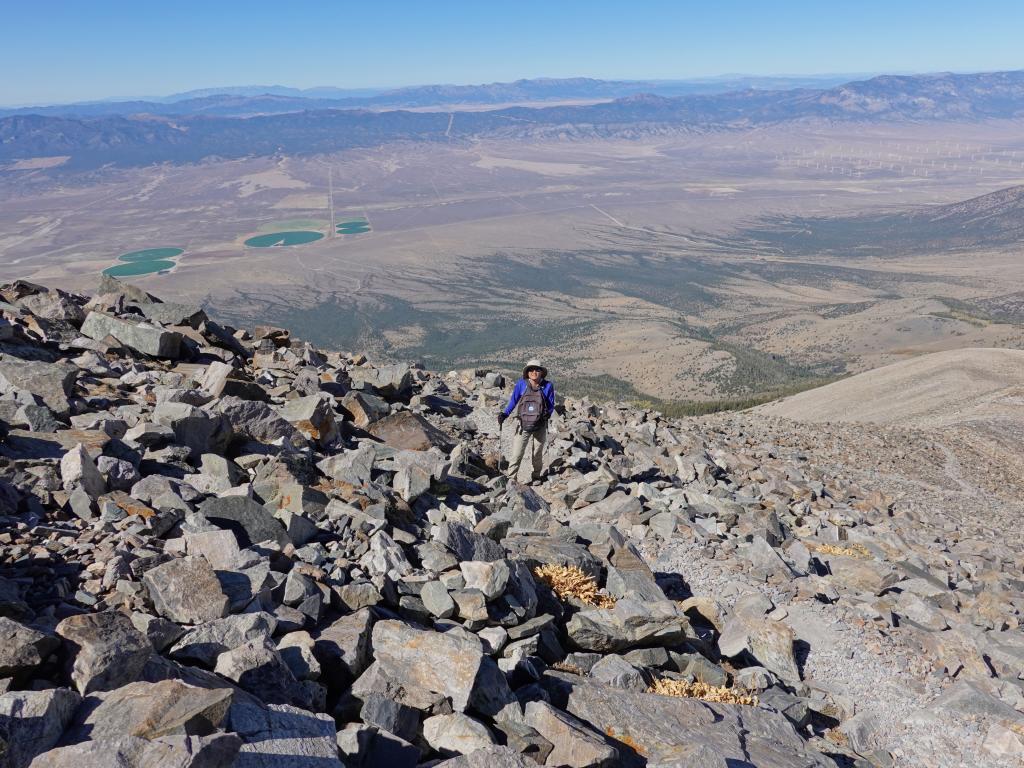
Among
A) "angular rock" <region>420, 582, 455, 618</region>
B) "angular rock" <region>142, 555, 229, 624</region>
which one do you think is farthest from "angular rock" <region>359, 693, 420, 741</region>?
"angular rock" <region>420, 582, 455, 618</region>

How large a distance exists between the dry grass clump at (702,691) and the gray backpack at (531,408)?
6020 mm

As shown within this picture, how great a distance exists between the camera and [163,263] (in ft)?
607

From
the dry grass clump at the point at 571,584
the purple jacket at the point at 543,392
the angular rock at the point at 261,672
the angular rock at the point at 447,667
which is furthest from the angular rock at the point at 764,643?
the angular rock at the point at 261,672

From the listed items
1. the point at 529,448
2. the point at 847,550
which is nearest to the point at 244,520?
the point at 529,448

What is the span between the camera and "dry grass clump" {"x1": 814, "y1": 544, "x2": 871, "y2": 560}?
1270cm

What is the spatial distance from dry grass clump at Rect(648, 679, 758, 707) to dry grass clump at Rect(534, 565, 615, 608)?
149cm

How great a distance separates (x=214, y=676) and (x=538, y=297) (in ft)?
500

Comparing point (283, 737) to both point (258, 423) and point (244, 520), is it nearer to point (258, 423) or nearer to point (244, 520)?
point (244, 520)

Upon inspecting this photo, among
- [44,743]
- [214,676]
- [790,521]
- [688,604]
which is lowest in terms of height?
[790,521]

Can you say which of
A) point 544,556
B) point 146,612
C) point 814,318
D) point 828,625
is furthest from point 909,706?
point 814,318

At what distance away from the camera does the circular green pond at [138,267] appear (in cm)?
17150

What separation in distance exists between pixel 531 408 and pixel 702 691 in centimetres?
628

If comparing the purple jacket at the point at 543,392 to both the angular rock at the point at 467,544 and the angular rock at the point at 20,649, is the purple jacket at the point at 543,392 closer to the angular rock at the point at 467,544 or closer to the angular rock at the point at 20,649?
the angular rock at the point at 467,544

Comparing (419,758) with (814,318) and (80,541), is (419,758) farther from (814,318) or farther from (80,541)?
(814,318)
